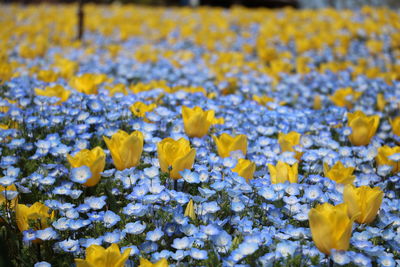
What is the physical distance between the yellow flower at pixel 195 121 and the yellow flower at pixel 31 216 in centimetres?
102

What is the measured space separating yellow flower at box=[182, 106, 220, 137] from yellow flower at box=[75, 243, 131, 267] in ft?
3.75

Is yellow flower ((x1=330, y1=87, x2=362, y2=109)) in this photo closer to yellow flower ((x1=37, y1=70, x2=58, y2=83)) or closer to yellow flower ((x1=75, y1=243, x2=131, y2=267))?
yellow flower ((x1=37, y1=70, x2=58, y2=83))

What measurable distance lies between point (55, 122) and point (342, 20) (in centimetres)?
630

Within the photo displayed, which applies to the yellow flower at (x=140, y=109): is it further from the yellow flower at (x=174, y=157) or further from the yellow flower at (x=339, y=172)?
the yellow flower at (x=339, y=172)

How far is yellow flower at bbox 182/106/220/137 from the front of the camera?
2572 millimetres

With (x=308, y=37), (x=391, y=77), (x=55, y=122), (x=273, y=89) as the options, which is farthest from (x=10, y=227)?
(x=308, y=37)

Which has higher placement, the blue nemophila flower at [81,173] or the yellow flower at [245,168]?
the yellow flower at [245,168]

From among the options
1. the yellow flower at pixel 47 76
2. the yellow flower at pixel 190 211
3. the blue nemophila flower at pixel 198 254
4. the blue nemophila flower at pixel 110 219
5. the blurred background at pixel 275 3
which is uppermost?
the blurred background at pixel 275 3

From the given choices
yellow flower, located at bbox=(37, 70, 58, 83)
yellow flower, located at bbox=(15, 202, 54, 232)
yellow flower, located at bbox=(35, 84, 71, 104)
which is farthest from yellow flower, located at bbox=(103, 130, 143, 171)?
yellow flower, located at bbox=(37, 70, 58, 83)

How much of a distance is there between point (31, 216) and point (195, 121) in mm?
1120

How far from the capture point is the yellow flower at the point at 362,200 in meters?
1.87

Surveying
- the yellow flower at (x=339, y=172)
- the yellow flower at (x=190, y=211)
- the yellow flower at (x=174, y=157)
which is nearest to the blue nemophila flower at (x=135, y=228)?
the yellow flower at (x=190, y=211)

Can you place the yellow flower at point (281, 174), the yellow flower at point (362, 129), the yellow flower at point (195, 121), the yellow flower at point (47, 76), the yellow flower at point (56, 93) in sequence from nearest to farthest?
1. the yellow flower at point (281, 174)
2. the yellow flower at point (195, 121)
3. the yellow flower at point (362, 129)
4. the yellow flower at point (56, 93)
5. the yellow flower at point (47, 76)

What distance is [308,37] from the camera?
6664mm
